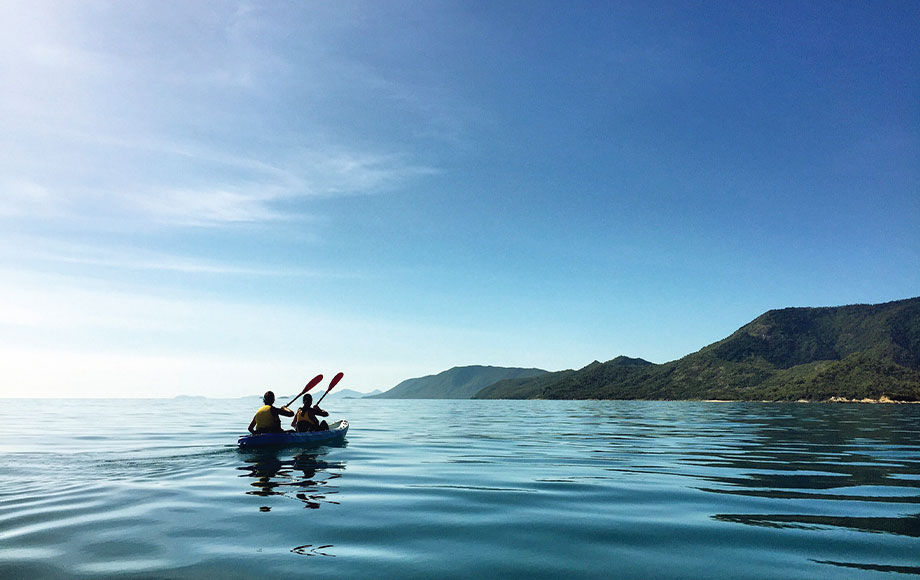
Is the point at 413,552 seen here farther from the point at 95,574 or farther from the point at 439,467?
the point at 439,467

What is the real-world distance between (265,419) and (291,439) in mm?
1430

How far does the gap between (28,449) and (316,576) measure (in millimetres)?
25842

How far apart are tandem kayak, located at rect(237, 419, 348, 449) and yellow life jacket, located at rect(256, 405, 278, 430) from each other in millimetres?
823

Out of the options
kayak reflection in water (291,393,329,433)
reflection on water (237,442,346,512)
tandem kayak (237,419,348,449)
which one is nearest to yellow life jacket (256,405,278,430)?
tandem kayak (237,419,348,449)

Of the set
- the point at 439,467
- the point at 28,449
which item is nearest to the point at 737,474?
the point at 439,467

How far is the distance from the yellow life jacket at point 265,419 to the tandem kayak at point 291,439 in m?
0.82

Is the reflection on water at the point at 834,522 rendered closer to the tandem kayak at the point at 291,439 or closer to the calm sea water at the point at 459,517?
the calm sea water at the point at 459,517

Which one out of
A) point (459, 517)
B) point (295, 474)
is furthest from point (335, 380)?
point (459, 517)

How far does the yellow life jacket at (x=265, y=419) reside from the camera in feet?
74.4

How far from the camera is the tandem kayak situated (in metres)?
21.7

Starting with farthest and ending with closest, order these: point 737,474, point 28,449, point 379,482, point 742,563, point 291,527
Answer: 1. point 28,449
2. point 737,474
3. point 379,482
4. point 291,527
5. point 742,563

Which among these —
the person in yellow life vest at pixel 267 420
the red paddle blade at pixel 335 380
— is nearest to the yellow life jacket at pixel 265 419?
the person in yellow life vest at pixel 267 420

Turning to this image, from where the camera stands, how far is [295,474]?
16266 mm

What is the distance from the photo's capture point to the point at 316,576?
6.64m
